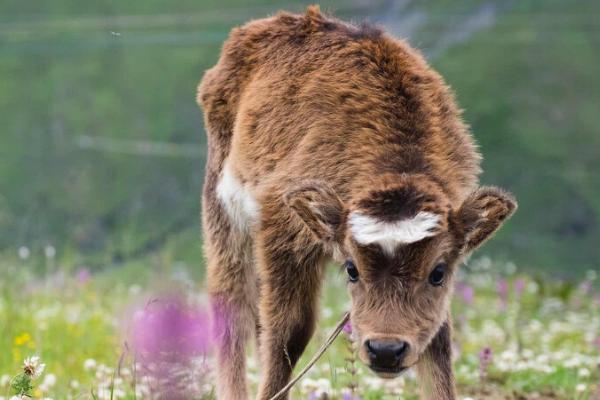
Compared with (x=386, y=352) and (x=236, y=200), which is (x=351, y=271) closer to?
(x=386, y=352)

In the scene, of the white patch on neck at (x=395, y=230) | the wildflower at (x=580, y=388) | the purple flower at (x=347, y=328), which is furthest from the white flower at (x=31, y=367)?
the wildflower at (x=580, y=388)

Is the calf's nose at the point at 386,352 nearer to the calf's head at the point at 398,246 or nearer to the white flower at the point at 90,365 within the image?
the calf's head at the point at 398,246

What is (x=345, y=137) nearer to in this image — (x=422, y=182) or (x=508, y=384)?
(x=422, y=182)

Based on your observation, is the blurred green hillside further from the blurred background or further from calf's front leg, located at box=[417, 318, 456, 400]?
calf's front leg, located at box=[417, 318, 456, 400]

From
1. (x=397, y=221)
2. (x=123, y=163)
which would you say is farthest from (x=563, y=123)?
(x=397, y=221)

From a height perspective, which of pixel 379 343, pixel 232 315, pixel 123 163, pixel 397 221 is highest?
pixel 397 221

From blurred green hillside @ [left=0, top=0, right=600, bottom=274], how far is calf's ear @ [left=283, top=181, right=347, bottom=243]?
34.5ft

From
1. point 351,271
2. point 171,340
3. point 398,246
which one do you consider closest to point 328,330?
point 351,271

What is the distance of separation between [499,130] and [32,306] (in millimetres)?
10891

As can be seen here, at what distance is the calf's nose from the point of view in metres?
4.53

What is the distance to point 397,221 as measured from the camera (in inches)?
184

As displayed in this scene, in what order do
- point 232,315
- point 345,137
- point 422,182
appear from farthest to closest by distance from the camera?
point 232,315, point 345,137, point 422,182

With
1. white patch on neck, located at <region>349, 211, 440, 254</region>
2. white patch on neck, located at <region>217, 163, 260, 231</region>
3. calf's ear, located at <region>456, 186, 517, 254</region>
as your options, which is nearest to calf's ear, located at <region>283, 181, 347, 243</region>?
white patch on neck, located at <region>349, 211, 440, 254</region>

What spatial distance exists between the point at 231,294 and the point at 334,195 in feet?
5.17
